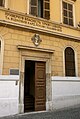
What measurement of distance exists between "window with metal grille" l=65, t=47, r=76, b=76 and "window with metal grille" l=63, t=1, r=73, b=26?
5.66 feet

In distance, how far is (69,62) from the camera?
12.0 metres

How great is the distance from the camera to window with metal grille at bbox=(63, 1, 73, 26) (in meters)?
12.3

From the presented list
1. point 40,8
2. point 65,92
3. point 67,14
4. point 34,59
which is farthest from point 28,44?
point 67,14

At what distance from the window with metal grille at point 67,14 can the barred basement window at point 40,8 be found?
54.3 inches

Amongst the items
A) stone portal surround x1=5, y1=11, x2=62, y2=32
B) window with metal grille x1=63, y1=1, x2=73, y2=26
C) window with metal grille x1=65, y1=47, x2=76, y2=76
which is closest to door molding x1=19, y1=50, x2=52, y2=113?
window with metal grille x1=65, y1=47, x2=76, y2=76

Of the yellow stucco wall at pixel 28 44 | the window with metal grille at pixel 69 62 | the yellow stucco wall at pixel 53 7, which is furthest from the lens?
the window with metal grille at pixel 69 62

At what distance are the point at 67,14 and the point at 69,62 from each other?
122 inches

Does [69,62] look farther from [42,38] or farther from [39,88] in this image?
[39,88]

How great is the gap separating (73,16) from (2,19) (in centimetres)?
534

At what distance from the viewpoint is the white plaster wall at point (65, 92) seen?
1079 centimetres

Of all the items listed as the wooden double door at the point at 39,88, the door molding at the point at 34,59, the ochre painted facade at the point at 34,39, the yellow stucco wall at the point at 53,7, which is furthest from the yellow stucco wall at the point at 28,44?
the yellow stucco wall at the point at 53,7

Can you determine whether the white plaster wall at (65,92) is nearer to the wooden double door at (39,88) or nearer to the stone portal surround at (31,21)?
the wooden double door at (39,88)

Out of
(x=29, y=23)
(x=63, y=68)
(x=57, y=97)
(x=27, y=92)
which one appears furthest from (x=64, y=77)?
(x=29, y=23)

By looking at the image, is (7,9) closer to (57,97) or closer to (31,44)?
(31,44)
